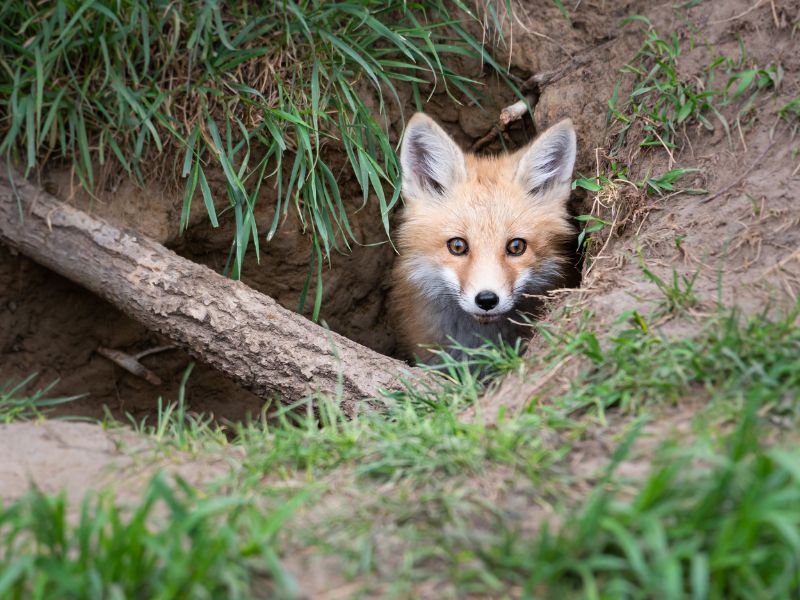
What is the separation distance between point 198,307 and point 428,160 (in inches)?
66.1

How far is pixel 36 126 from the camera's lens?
155 inches

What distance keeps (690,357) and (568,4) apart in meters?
2.94

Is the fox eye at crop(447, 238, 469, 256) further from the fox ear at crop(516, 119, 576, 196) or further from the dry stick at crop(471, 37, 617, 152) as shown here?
the dry stick at crop(471, 37, 617, 152)

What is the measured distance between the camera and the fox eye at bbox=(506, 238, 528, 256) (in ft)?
14.1

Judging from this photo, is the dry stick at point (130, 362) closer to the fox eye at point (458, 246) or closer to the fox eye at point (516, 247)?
the fox eye at point (458, 246)

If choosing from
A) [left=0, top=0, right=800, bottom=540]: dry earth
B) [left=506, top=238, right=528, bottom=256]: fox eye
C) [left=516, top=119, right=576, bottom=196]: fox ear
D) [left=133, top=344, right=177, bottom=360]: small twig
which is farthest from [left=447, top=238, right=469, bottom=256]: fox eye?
[left=133, top=344, right=177, bottom=360]: small twig

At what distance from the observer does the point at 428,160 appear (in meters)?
4.51

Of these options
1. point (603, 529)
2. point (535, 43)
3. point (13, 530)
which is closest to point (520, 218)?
point (535, 43)

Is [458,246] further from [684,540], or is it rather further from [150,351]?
[684,540]

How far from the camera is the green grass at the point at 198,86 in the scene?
146 inches

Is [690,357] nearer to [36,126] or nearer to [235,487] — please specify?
[235,487]

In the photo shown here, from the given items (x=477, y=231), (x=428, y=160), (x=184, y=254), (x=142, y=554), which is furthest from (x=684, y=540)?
(x=184, y=254)

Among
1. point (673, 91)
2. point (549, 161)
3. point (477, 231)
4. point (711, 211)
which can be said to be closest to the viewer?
point (711, 211)

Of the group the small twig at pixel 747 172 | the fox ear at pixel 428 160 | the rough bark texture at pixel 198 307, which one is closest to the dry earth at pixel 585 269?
the small twig at pixel 747 172
